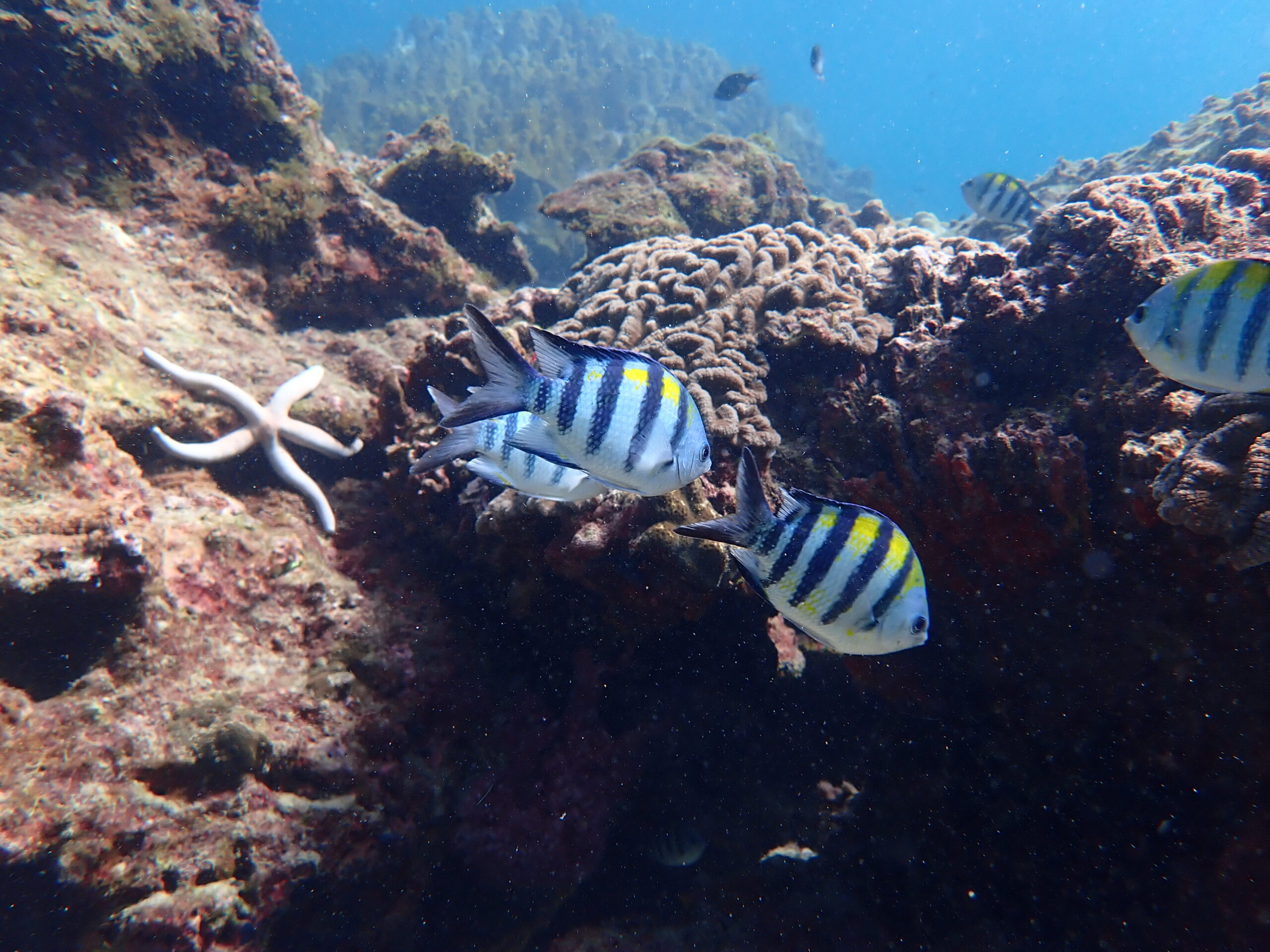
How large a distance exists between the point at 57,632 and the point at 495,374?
10.2 ft

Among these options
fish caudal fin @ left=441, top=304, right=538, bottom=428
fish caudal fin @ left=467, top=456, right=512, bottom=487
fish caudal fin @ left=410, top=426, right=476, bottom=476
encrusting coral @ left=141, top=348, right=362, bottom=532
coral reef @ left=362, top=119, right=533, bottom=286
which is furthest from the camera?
coral reef @ left=362, top=119, right=533, bottom=286

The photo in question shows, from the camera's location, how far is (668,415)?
75.7 inches

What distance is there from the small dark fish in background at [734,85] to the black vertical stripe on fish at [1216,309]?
13.5m

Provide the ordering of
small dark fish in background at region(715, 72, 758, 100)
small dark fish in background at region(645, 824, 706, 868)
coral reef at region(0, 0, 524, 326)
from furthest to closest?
small dark fish in background at region(715, 72, 758, 100)
coral reef at region(0, 0, 524, 326)
small dark fish in background at region(645, 824, 706, 868)

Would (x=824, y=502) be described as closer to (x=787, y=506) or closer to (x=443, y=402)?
(x=787, y=506)

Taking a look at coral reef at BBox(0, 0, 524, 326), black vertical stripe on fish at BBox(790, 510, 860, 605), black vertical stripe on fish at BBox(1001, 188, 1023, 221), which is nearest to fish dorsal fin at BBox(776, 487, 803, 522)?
black vertical stripe on fish at BBox(790, 510, 860, 605)

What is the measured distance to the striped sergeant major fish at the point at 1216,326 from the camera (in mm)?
2105

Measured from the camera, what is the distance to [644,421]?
6.21 feet

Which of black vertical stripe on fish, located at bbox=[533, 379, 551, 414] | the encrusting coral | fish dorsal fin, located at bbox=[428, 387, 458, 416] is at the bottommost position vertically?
black vertical stripe on fish, located at bbox=[533, 379, 551, 414]

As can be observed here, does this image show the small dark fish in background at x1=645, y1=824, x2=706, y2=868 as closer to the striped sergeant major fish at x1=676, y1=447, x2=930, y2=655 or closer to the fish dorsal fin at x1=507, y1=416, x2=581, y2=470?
the striped sergeant major fish at x1=676, y1=447, x2=930, y2=655

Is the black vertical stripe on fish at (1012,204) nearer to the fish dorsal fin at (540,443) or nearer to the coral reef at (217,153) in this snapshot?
the coral reef at (217,153)

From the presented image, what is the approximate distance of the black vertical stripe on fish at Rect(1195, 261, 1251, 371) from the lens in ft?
7.02

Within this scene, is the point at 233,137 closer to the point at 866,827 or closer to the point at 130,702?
the point at 130,702

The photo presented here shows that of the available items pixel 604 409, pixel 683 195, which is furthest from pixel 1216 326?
pixel 683 195
